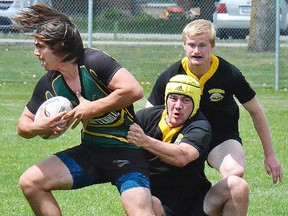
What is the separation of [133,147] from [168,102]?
0.39m

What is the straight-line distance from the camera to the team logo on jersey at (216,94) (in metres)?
6.26

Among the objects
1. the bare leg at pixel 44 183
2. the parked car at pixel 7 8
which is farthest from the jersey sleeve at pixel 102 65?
the parked car at pixel 7 8

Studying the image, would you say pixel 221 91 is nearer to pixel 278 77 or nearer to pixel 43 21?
pixel 43 21

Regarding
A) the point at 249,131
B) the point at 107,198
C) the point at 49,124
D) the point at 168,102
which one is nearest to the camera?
the point at 49,124

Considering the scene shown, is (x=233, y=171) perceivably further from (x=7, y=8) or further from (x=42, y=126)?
(x=7, y=8)

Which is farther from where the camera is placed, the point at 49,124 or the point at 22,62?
the point at 22,62

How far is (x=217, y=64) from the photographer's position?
6316 millimetres

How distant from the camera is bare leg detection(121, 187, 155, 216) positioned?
5199 millimetres

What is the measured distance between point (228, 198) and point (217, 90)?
35.8 inches

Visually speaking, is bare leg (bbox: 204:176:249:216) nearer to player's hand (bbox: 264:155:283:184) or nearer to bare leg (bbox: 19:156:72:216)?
player's hand (bbox: 264:155:283:184)

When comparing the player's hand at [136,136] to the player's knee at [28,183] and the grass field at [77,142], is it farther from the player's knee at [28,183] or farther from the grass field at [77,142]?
the grass field at [77,142]

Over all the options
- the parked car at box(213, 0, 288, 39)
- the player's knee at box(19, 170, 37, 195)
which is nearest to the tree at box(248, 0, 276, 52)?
the parked car at box(213, 0, 288, 39)

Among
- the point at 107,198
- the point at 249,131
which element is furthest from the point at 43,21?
the point at 249,131

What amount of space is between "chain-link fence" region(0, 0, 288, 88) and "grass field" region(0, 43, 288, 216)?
0.17ft
